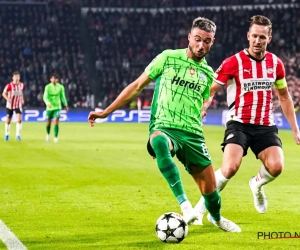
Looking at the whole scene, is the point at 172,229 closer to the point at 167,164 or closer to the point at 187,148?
the point at 167,164

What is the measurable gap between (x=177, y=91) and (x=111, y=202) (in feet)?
11.0

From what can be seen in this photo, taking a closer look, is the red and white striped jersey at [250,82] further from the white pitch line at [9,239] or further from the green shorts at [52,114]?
the green shorts at [52,114]

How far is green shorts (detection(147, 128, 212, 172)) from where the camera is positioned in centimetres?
679

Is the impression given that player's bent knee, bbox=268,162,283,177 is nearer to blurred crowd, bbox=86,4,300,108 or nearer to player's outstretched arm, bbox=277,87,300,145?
player's outstretched arm, bbox=277,87,300,145

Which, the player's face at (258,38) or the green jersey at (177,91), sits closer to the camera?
the green jersey at (177,91)

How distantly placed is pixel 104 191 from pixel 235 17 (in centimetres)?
3662

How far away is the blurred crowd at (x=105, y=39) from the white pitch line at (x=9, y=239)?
33.0 metres

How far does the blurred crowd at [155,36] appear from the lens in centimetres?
4325

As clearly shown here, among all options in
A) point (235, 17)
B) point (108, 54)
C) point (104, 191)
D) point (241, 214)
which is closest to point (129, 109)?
point (108, 54)

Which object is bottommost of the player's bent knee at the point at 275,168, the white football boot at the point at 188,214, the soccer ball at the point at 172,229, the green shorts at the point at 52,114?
the green shorts at the point at 52,114

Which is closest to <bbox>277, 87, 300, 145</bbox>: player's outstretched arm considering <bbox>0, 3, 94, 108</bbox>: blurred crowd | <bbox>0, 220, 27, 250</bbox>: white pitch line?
<bbox>0, 220, 27, 250</bbox>: white pitch line

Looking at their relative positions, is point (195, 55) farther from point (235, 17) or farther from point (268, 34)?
point (235, 17)

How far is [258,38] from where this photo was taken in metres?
7.89

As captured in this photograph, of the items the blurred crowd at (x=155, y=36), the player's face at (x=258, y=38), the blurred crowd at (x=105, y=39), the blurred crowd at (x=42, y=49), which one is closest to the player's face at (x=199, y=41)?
the player's face at (x=258, y=38)
